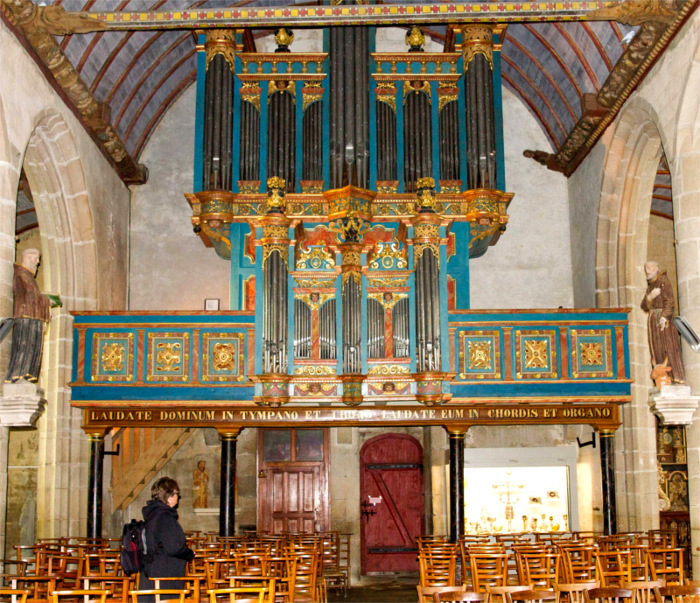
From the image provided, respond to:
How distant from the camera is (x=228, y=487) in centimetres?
1691

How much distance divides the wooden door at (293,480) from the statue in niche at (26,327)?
823cm

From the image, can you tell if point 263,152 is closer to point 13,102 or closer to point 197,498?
point 13,102

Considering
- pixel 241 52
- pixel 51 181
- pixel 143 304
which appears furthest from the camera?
pixel 143 304

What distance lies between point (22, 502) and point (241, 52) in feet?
31.4

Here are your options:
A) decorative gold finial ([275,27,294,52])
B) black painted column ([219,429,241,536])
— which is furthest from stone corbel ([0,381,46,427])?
decorative gold finial ([275,27,294,52])

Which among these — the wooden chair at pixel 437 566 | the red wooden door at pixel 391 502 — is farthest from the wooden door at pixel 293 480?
the wooden chair at pixel 437 566

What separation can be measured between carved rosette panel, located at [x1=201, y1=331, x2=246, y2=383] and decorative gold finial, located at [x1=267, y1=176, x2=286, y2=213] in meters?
2.09

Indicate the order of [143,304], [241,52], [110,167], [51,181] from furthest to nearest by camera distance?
[143,304]
[110,167]
[241,52]
[51,181]

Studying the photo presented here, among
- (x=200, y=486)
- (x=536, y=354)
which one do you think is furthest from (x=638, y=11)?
(x=200, y=486)

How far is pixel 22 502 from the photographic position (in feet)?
65.8

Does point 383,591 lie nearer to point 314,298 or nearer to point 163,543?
point 314,298

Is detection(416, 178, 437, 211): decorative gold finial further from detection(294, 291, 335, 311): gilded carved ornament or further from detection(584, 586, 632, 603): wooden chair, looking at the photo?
detection(584, 586, 632, 603): wooden chair

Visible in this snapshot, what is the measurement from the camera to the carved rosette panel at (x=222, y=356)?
16.5m

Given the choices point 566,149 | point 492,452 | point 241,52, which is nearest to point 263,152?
point 241,52
